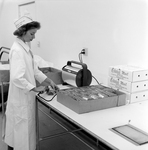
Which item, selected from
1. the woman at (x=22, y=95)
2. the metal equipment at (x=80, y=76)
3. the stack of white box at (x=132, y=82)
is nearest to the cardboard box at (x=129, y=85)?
the stack of white box at (x=132, y=82)

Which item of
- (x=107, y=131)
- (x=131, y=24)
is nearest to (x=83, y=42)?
(x=131, y=24)

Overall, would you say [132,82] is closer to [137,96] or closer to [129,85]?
[129,85]

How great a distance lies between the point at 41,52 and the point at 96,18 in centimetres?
155

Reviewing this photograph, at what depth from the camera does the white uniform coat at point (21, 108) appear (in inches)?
67.9

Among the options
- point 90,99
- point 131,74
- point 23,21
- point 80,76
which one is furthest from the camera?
point 80,76

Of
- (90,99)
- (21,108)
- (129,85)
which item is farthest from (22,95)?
(129,85)

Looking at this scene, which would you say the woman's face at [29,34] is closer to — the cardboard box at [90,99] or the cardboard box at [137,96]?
the cardboard box at [90,99]

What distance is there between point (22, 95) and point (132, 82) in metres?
0.91

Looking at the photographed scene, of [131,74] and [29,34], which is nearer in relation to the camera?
[131,74]

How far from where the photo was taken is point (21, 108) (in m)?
1.78

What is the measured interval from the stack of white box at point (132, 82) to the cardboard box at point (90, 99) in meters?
0.09

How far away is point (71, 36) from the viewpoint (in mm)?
2736

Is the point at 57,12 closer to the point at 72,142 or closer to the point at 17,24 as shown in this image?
the point at 17,24

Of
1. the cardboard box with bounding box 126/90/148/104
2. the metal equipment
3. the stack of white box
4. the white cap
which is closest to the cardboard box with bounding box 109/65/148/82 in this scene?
the stack of white box
